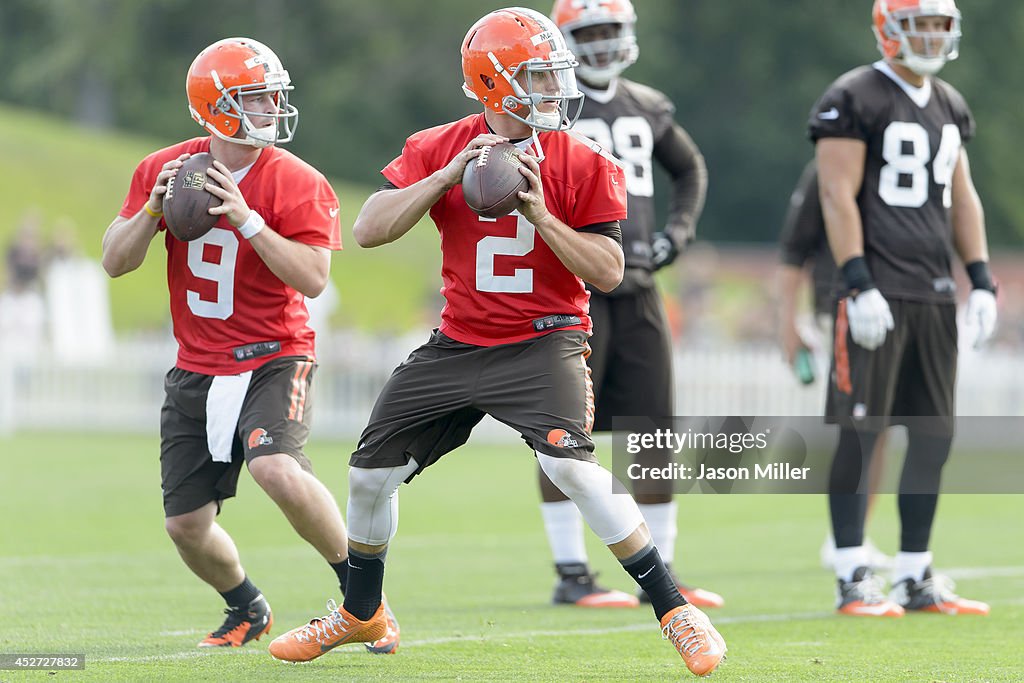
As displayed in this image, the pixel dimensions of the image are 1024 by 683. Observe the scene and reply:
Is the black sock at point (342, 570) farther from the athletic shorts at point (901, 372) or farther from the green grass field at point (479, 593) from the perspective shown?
the athletic shorts at point (901, 372)

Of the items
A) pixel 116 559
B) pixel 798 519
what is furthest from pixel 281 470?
pixel 798 519

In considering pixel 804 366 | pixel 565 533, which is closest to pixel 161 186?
pixel 565 533

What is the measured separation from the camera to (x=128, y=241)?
17.4 feet

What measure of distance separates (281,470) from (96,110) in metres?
41.2

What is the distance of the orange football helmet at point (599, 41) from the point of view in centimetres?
671

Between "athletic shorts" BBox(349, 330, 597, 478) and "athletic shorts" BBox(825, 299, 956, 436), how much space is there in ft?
5.92

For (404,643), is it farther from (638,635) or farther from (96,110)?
(96,110)

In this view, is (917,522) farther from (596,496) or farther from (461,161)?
(461,161)

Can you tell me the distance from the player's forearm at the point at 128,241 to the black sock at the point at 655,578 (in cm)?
187

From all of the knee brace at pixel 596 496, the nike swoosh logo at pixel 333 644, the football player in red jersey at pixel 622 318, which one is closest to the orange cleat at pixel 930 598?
the football player in red jersey at pixel 622 318

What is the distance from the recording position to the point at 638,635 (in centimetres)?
581

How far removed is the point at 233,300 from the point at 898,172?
2.73m

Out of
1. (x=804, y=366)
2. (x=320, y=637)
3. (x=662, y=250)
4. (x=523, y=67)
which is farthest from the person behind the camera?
(x=804, y=366)

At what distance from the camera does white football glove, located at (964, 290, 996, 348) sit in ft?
21.6
